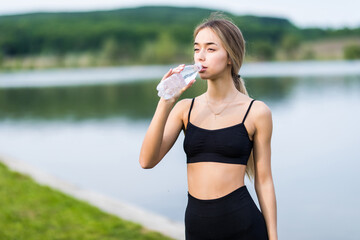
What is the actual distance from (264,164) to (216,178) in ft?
0.85


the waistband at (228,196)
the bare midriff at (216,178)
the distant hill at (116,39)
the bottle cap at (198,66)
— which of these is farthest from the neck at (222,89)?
the distant hill at (116,39)

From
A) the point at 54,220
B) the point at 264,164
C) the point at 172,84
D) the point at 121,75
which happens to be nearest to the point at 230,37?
the point at 172,84

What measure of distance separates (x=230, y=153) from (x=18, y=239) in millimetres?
4160

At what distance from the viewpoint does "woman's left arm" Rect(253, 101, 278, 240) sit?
220 centimetres

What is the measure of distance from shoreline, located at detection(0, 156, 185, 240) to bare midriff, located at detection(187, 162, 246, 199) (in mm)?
3688

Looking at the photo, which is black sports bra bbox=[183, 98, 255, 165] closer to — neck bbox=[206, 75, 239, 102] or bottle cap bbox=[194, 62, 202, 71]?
neck bbox=[206, 75, 239, 102]

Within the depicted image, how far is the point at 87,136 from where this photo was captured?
1673 cm

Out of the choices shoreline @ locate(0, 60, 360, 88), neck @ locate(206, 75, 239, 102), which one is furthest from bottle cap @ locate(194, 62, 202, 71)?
shoreline @ locate(0, 60, 360, 88)

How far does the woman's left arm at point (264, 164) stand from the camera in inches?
86.4

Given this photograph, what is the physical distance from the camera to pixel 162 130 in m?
2.17

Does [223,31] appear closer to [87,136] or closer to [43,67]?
[87,136]

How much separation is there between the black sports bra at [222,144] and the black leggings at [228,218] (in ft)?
0.55

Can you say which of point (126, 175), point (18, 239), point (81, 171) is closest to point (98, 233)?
point (18, 239)

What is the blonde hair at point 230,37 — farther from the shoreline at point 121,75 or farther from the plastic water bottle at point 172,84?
the shoreline at point 121,75
